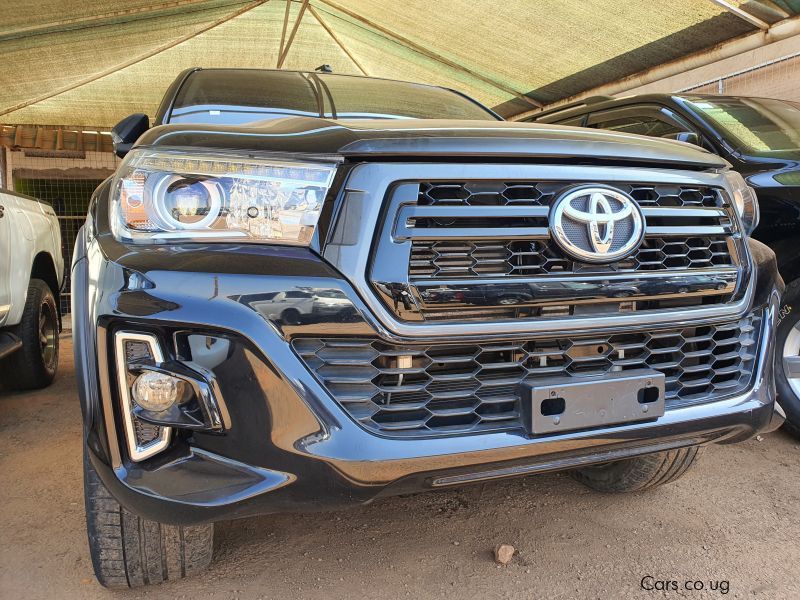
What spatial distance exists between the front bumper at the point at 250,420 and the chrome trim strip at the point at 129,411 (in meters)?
0.02

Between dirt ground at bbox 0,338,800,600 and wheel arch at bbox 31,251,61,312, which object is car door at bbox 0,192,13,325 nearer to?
wheel arch at bbox 31,251,61,312

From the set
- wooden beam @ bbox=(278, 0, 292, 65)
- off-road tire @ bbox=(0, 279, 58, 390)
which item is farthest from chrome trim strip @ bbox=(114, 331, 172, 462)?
wooden beam @ bbox=(278, 0, 292, 65)

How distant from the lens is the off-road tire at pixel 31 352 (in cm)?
371

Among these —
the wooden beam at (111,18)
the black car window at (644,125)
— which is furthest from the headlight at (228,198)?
the wooden beam at (111,18)

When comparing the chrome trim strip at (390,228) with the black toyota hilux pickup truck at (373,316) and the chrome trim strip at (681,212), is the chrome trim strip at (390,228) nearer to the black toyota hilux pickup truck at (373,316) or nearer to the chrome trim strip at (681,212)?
the black toyota hilux pickup truck at (373,316)

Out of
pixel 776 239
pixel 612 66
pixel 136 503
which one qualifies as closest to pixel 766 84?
pixel 612 66

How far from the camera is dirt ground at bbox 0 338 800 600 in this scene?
1.76 m

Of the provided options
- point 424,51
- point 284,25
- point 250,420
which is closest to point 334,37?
point 284,25

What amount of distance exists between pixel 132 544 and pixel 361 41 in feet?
21.9

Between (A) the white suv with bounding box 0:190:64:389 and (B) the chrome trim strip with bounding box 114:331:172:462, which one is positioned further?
(A) the white suv with bounding box 0:190:64:389

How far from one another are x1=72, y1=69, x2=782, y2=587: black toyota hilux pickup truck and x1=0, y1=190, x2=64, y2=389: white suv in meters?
2.26

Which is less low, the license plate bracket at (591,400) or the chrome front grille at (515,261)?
the chrome front grille at (515,261)

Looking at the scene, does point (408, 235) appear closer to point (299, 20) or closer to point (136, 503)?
point (136, 503)

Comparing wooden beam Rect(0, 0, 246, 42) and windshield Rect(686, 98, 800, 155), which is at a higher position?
wooden beam Rect(0, 0, 246, 42)
